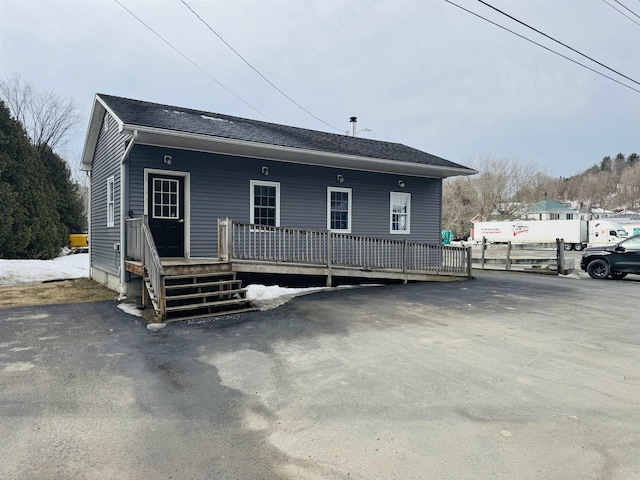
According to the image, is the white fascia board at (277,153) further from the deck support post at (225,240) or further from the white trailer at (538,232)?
the white trailer at (538,232)

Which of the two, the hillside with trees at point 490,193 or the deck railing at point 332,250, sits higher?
the hillside with trees at point 490,193

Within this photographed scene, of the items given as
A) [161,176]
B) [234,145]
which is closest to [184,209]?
[161,176]

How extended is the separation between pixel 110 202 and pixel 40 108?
23.5 m

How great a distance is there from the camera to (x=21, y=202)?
16453mm

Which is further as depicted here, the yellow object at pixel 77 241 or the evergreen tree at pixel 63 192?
the yellow object at pixel 77 241

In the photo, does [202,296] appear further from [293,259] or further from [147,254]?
[293,259]

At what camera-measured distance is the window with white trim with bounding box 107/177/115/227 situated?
10.5 metres

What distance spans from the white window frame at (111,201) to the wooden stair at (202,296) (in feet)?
12.6

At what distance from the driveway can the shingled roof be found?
4283mm

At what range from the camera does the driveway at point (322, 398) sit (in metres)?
2.64

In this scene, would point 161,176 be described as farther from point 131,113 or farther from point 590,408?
point 590,408

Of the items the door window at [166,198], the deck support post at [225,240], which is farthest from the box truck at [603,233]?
the door window at [166,198]

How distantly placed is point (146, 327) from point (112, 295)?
157 inches

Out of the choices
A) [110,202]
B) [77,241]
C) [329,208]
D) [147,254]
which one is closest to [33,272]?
[110,202]
